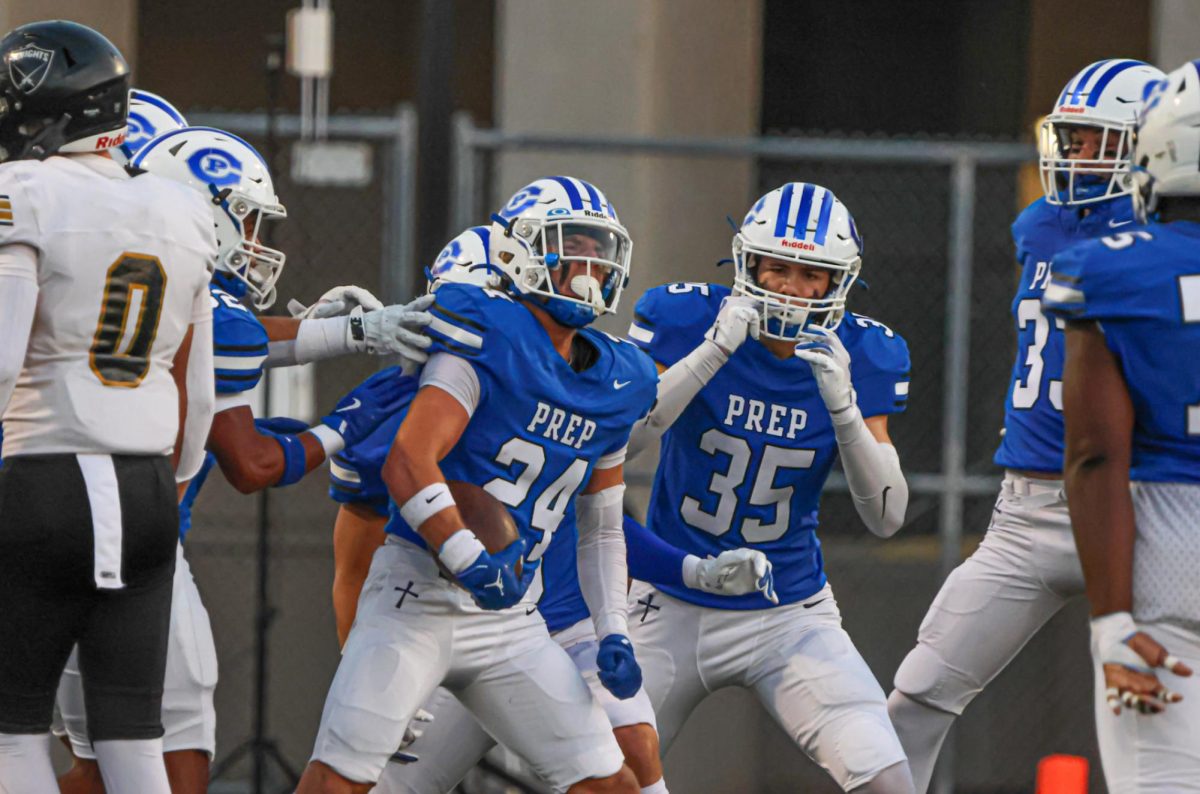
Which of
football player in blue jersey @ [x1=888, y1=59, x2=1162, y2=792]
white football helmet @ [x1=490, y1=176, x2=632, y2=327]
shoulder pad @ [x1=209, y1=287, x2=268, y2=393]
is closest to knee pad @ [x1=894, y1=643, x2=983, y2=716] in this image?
football player in blue jersey @ [x1=888, y1=59, x2=1162, y2=792]

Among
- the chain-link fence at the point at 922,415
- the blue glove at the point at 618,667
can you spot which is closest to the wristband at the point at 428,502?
the blue glove at the point at 618,667

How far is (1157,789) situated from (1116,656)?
238mm

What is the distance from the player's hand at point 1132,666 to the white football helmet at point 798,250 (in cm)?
172

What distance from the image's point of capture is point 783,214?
5.03 metres

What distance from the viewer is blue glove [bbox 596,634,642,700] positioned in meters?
4.43

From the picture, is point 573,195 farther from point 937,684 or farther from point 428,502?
point 937,684

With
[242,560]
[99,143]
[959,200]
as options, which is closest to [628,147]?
[959,200]

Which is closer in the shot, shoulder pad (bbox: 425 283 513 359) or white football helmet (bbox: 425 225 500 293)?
shoulder pad (bbox: 425 283 513 359)

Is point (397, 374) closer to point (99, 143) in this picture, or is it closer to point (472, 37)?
point (99, 143)

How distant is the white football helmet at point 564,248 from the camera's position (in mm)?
4438

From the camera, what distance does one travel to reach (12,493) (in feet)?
12.2

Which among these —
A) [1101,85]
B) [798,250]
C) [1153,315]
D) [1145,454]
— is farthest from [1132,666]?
[1101,85]

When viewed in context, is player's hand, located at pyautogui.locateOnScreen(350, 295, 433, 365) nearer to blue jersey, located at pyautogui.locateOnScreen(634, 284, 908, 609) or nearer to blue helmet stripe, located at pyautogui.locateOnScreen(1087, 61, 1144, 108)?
blue jersey, located at pyautogui.locateOnScreen(634, 284, 908, 609)

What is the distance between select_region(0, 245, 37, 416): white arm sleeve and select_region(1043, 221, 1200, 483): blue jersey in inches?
75.3
